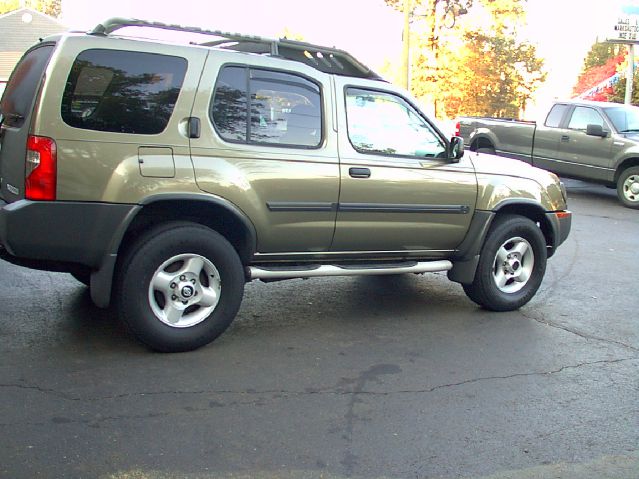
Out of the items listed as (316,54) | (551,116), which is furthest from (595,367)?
(551,116)

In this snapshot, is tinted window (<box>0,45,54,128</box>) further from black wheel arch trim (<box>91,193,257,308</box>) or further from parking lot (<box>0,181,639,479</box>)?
parking lot (<box>0,181,639,479</box>)

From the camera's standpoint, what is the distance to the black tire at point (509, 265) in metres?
6.00

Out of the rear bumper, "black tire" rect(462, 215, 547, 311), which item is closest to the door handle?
"black tire" rect(462, 215, 547, 311)

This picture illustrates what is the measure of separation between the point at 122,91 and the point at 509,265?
3.45 meters

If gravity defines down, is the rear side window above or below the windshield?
above

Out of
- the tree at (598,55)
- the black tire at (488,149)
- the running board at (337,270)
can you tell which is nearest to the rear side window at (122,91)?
the running board at (337,270)

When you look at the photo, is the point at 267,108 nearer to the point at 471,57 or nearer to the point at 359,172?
the point at 359,172

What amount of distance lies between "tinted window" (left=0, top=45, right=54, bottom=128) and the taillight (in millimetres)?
349

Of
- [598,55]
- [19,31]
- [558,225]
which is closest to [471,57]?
[598,55]

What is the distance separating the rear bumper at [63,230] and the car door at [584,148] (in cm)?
1072

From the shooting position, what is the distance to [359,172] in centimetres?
532

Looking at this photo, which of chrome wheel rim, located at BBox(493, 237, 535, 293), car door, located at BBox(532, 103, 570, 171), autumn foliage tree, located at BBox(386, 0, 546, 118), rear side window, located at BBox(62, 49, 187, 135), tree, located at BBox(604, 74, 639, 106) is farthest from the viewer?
autumn foliage tree, located at BBox(386, 0, 546, 118)

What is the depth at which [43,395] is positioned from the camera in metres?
4.05

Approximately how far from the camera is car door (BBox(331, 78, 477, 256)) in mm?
5352
